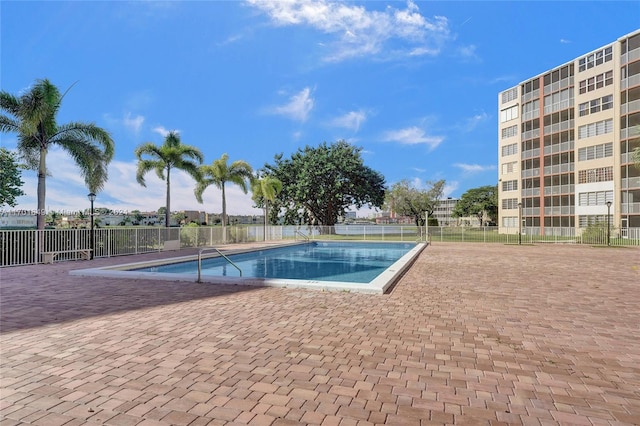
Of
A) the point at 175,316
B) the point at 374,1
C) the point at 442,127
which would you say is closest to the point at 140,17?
the point at 374,1

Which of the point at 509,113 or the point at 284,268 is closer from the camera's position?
the point at 284,268

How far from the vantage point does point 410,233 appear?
32781 mm

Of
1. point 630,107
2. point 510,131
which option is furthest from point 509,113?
point 630,107

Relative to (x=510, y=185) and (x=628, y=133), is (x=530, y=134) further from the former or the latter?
(x=628, y=133)

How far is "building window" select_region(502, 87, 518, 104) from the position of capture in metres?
42.8

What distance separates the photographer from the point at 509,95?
43719 mm

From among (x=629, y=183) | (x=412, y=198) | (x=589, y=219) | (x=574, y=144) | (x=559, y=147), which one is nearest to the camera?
(x=629, y=183)

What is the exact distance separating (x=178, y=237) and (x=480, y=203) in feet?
231

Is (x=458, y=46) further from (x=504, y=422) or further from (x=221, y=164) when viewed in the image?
(x=504, y=422)

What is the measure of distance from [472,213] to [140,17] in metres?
77.4

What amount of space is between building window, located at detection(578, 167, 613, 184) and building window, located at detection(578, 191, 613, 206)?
1232 millimetres

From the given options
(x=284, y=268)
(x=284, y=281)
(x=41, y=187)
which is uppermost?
(x=41, y=187)

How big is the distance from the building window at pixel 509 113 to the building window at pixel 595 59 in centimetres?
772

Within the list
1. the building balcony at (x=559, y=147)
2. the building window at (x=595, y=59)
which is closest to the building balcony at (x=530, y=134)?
the building balcony at (x=559, y=147)
